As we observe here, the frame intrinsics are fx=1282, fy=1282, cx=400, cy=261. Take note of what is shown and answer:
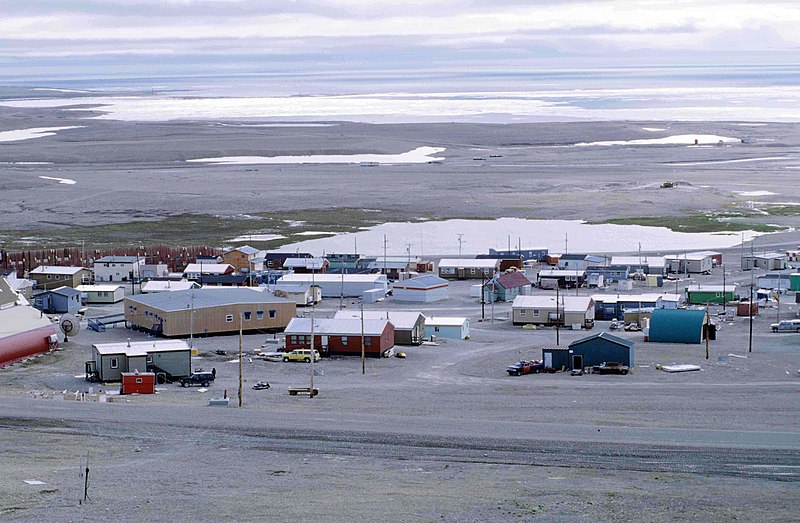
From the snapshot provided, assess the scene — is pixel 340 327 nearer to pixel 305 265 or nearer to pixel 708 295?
pixel 708 295

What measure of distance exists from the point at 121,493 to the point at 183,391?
1161 centimetres

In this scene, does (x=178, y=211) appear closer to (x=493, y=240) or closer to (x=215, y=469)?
(x=493, y=240)

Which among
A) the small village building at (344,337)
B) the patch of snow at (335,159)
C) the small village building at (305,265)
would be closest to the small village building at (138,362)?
the small village building at (344,337)

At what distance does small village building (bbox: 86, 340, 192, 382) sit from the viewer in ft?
118

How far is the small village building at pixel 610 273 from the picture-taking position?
55784 mm

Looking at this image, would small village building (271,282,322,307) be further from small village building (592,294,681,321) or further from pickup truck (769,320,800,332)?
pickup truck (769,320,800,332)

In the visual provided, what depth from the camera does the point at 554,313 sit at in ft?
153

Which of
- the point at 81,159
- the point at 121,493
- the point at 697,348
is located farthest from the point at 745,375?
the point at 81,159

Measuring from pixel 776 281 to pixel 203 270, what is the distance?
973 inches

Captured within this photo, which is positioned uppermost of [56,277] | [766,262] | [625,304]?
[766,262]

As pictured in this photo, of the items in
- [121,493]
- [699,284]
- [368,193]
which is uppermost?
[368,193]

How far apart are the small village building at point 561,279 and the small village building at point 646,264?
3007 millimetres

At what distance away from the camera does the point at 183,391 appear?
34.2 metres

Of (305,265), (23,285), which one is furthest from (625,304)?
(23,285)
